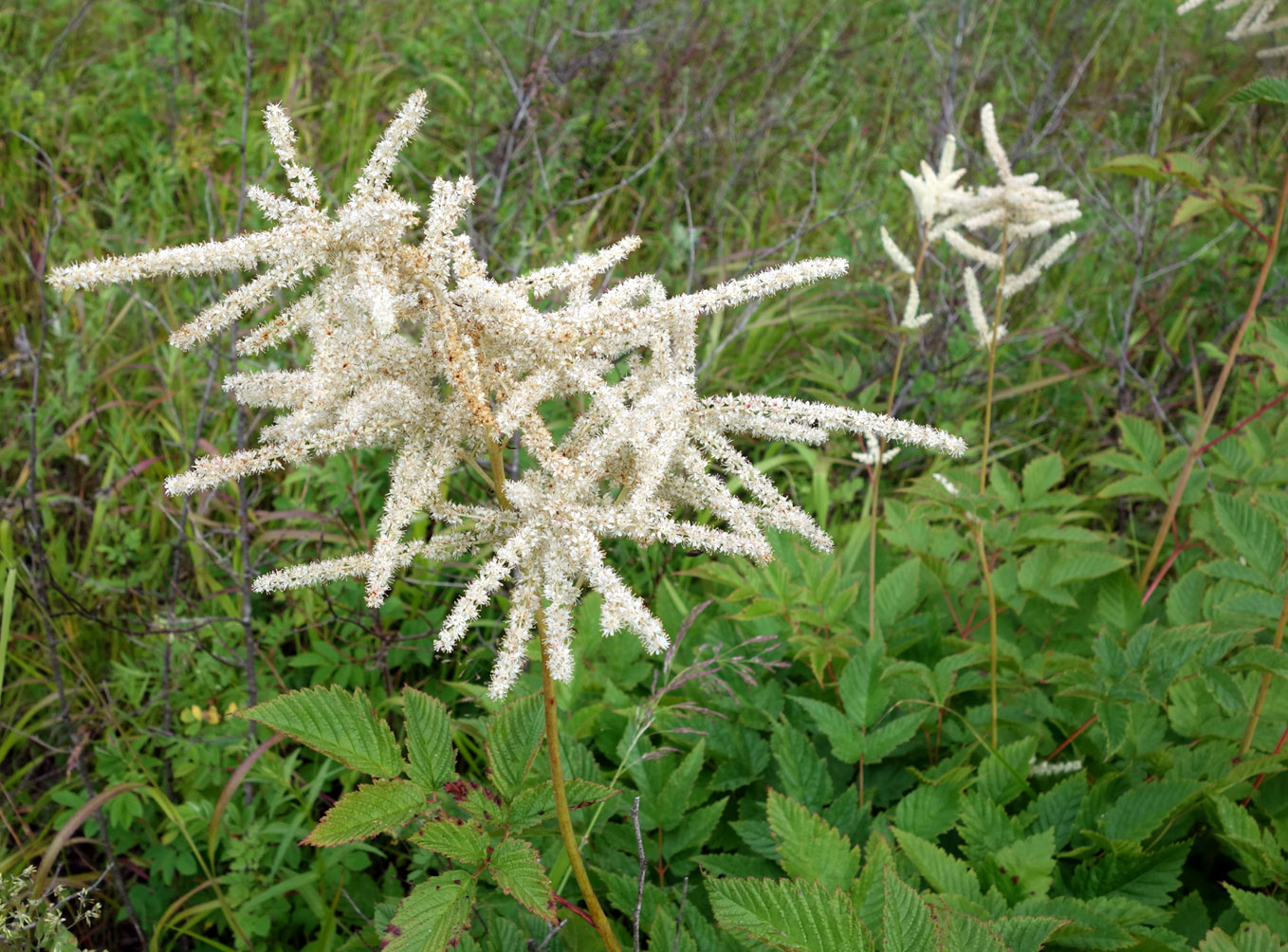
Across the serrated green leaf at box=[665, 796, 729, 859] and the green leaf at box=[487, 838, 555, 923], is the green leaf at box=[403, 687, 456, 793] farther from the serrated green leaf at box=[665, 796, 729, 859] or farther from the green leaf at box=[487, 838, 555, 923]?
the serrated green leaf at box=[665, 796, 729, 859]

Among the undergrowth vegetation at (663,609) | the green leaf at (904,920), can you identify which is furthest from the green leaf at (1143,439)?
the green leaf at (904,920)

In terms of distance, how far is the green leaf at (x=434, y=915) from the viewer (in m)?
1.39

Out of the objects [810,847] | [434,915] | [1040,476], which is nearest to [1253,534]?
[1040,476]

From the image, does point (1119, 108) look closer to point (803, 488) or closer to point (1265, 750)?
point (803, 488)

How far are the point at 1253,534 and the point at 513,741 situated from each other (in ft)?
6.14

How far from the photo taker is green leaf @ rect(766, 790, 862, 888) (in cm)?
189

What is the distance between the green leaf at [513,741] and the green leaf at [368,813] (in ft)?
0.50

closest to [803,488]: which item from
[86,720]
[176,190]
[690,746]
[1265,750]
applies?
[690,746]

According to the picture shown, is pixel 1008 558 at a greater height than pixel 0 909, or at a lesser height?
greater

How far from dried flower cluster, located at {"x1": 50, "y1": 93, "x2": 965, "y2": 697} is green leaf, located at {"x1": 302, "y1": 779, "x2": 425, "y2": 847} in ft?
1.16

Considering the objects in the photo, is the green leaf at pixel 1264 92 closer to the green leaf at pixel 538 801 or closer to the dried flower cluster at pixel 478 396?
the dried flower cluster at pixel 478 396

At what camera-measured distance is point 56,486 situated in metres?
3.68

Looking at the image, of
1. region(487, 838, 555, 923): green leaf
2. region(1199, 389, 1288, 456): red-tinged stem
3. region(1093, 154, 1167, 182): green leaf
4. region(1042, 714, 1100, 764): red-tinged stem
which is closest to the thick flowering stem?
region(487, 838, 555, 923): green leaf

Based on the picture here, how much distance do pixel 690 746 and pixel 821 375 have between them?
1149mm
